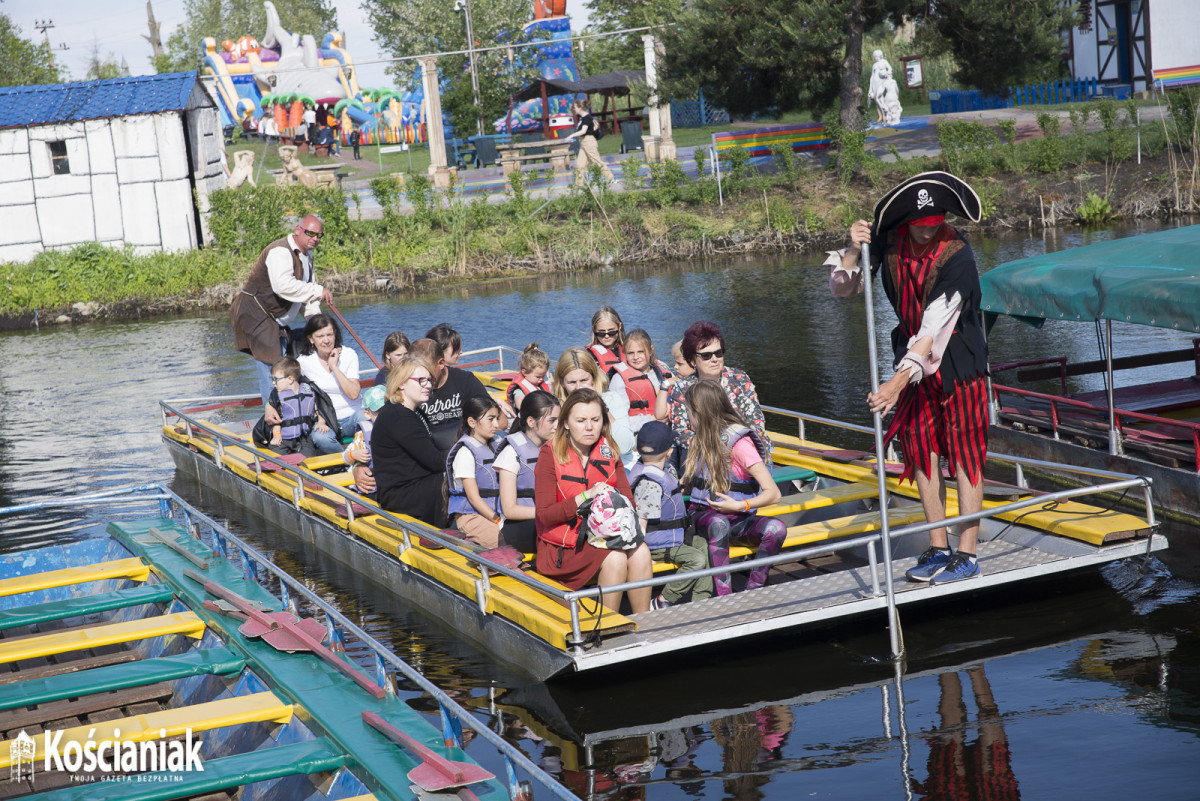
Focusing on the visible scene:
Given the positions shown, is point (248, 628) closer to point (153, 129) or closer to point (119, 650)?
point (119, 650)

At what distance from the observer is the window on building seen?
3173 centimetres

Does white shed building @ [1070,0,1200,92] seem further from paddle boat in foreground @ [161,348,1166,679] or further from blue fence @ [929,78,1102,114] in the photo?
paddle boat in foreground @ [161,348,1166,679]

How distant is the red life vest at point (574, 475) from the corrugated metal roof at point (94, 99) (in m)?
27.6

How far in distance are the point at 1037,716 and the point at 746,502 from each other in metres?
2.11

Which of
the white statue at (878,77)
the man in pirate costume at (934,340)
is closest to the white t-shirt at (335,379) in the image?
the man in pirate costume at (934,340)

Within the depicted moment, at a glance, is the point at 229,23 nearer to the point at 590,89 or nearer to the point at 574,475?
the point at 590,89

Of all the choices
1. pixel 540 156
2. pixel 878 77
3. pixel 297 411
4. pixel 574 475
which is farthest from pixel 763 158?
pixel 574 475

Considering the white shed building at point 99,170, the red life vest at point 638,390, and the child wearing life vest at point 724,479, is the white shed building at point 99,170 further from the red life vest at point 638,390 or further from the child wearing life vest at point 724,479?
the child wearing life vest at point 724,479

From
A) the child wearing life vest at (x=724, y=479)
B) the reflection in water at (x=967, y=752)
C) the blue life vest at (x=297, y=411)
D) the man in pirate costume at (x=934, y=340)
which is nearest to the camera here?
the reflection in water at (x=967, y=752)

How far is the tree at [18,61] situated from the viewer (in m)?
57.7

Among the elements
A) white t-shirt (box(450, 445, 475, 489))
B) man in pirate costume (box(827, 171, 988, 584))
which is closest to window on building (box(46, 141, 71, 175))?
white t-shirt (box(450, 445, 475, 489))

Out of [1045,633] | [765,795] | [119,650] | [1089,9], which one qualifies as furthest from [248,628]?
[1089,9]

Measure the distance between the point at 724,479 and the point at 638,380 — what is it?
2560 mm

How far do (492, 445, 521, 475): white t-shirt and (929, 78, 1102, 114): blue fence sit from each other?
39.7 m
